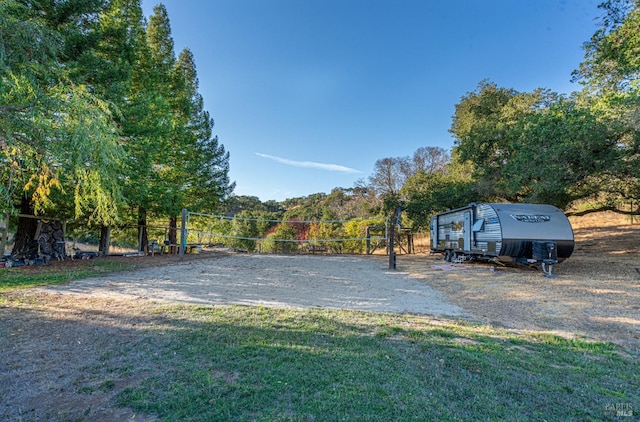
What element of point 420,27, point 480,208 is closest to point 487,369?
point 480,208

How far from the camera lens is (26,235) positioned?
887 centimetres

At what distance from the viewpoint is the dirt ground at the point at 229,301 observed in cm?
211

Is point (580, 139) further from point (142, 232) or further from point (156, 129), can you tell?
point (142, 232)

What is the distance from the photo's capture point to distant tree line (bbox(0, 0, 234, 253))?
3.14 metres

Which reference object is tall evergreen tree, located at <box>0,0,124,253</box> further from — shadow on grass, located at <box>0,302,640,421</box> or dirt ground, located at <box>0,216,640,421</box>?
shadow on grass, located at <box>0,302,640,421</box>

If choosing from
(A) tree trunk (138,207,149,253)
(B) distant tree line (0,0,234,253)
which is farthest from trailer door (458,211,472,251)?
(A) tree trunk (138,207,149,253)

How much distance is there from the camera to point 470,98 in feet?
66.2

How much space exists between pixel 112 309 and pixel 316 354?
121 inches

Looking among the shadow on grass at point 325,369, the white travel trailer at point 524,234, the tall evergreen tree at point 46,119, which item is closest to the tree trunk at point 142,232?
the tall evergreen tree at point 46,119

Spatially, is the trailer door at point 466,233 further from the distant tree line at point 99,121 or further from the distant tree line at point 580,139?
the distant tree line at point 99,121

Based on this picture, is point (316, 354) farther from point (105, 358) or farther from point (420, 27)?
point (420, 27)

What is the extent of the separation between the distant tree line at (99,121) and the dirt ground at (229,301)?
138 centimetres

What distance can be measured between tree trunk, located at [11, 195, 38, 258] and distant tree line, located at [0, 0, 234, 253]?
3cm

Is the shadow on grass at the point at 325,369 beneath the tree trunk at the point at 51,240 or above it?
beneath
